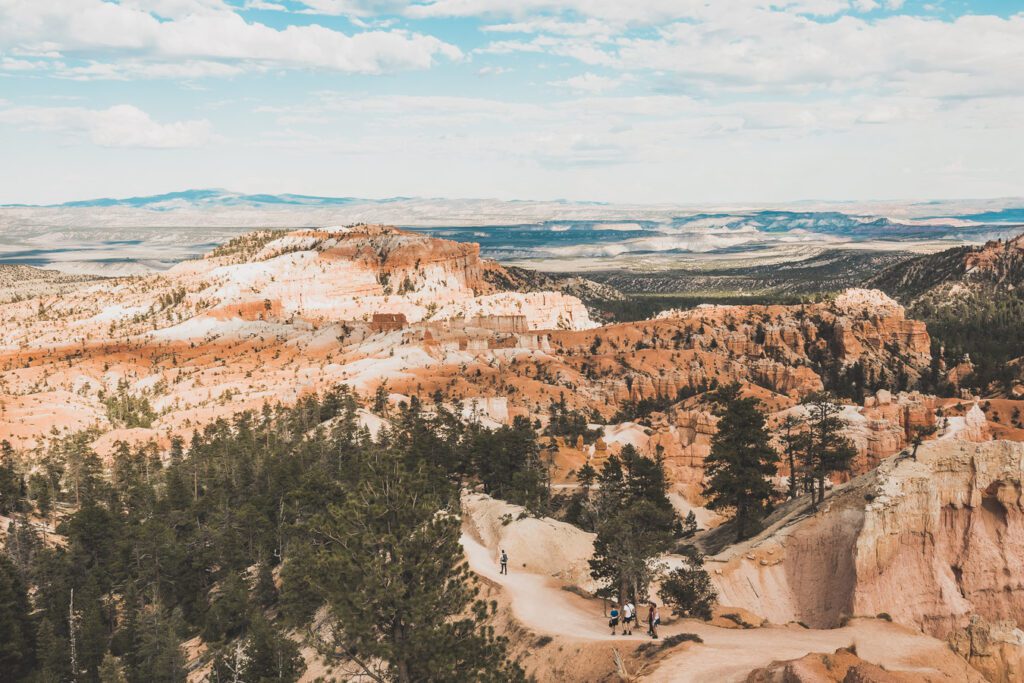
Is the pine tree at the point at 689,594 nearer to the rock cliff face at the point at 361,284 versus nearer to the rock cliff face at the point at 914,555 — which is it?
the rock cliff face at the point at 914,555

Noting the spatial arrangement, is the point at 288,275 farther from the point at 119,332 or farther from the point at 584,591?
the point at 584,591

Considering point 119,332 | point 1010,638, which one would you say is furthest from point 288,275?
point 1010,638

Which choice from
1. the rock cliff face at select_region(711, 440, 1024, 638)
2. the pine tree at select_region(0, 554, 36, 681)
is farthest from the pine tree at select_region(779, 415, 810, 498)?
the pine tree at select_region(0, 554, 36, 681)

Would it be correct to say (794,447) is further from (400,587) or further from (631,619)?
(400,587)

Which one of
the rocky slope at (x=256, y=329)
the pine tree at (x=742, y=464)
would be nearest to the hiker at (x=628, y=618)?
the pine tree at (x=742, y=464)

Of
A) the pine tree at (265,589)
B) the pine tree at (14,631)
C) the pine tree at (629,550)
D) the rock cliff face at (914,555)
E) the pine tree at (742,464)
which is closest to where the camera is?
the pine tree at (629,550)

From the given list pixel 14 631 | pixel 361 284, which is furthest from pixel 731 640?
pixel 361 284

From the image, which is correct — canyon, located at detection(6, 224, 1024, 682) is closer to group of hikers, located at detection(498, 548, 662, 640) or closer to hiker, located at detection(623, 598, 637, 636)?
group of hikers, located at detection(498, 548, 662, 640)
